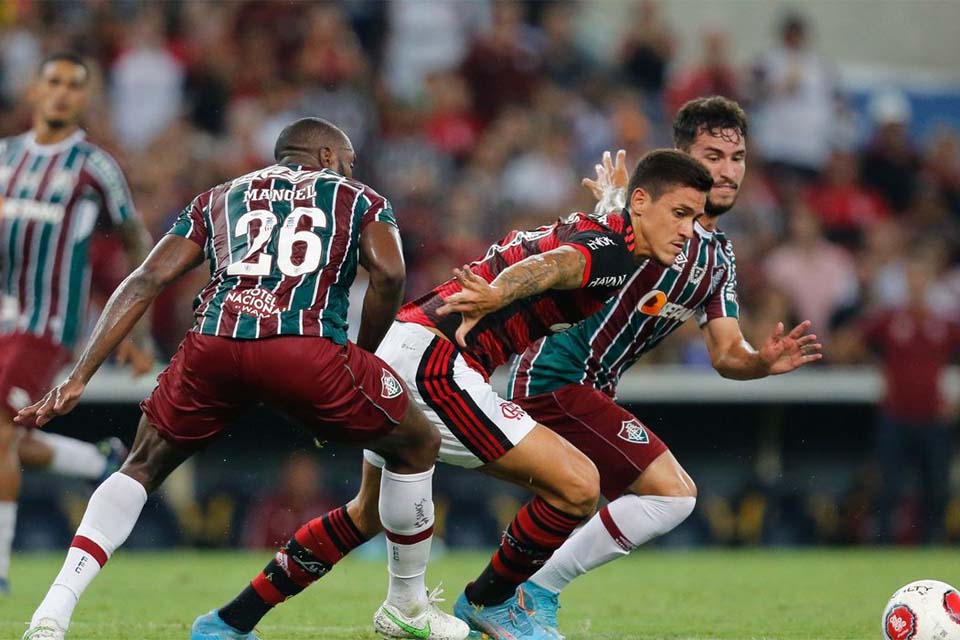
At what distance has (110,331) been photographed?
5.88 metres

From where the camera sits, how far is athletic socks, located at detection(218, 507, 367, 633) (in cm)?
630

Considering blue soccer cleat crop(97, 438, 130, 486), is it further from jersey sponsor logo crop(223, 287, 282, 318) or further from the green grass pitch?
jersey sponsor logo crop(223, 287, 282, 318)

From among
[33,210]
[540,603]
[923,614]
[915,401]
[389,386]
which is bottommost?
[915,401]

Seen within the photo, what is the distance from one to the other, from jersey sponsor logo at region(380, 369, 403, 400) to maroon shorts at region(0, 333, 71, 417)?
391 centimetres

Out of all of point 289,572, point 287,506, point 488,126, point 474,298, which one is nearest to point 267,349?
point 474,298

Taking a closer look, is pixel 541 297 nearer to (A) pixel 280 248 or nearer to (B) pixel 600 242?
(B) pixel 600 242

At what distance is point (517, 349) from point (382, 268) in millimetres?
937

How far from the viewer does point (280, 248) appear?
588 cm

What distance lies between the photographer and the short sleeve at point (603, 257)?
20.3 ft

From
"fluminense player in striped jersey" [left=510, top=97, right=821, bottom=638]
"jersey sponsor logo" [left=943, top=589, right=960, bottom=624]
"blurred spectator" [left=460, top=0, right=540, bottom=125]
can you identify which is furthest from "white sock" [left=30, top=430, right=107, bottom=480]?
"blurred spectator" [left=460, top=0, right=540, bottom=125]

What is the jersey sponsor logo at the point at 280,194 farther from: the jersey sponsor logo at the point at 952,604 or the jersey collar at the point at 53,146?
the jersey collar at the point at 53,146

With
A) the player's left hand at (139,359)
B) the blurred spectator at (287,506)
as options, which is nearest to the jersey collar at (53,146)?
the player's left hand at (139,359)

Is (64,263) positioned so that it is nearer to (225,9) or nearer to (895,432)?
(225,9)

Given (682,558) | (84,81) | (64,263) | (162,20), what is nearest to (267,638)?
(64,263)
